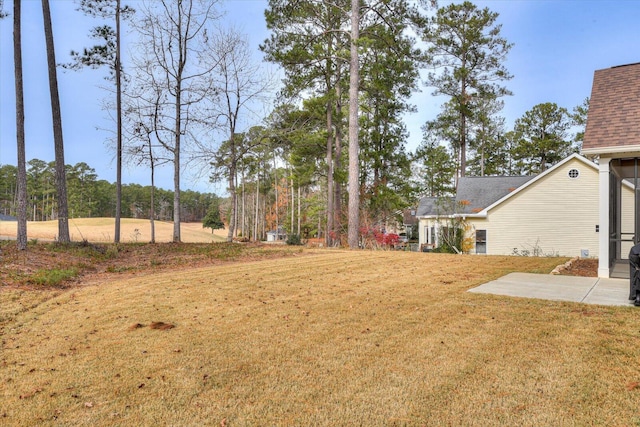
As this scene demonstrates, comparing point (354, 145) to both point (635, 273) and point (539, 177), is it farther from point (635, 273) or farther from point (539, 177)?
point (539, 177)

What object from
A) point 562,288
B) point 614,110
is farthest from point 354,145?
point 562,288

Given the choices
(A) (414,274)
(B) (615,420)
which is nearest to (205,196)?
(A) (414,274)

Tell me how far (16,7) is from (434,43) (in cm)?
2205

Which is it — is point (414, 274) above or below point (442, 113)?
below

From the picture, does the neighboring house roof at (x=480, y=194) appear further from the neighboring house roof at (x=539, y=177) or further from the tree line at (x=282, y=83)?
the tree line at (x=282, y=83)

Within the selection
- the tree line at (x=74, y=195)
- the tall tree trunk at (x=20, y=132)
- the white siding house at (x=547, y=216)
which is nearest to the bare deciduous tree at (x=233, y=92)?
the tall tree trunk at (x=20, y=132)

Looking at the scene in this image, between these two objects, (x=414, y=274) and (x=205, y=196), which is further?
(x=205, y=196)

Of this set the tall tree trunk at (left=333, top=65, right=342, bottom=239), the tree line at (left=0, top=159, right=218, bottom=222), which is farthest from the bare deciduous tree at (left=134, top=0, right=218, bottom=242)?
the tree line at (left=0, top=159, right=218, bottom=222)

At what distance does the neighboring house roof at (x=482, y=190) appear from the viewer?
1978 centimetres

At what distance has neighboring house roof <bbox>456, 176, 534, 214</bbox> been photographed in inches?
779

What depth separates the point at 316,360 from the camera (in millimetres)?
3180

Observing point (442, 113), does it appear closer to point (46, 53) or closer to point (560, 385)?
point (46, 53)

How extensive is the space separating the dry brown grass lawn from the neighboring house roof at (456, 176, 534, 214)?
15.4 meters

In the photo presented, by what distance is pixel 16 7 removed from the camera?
34.2ft
